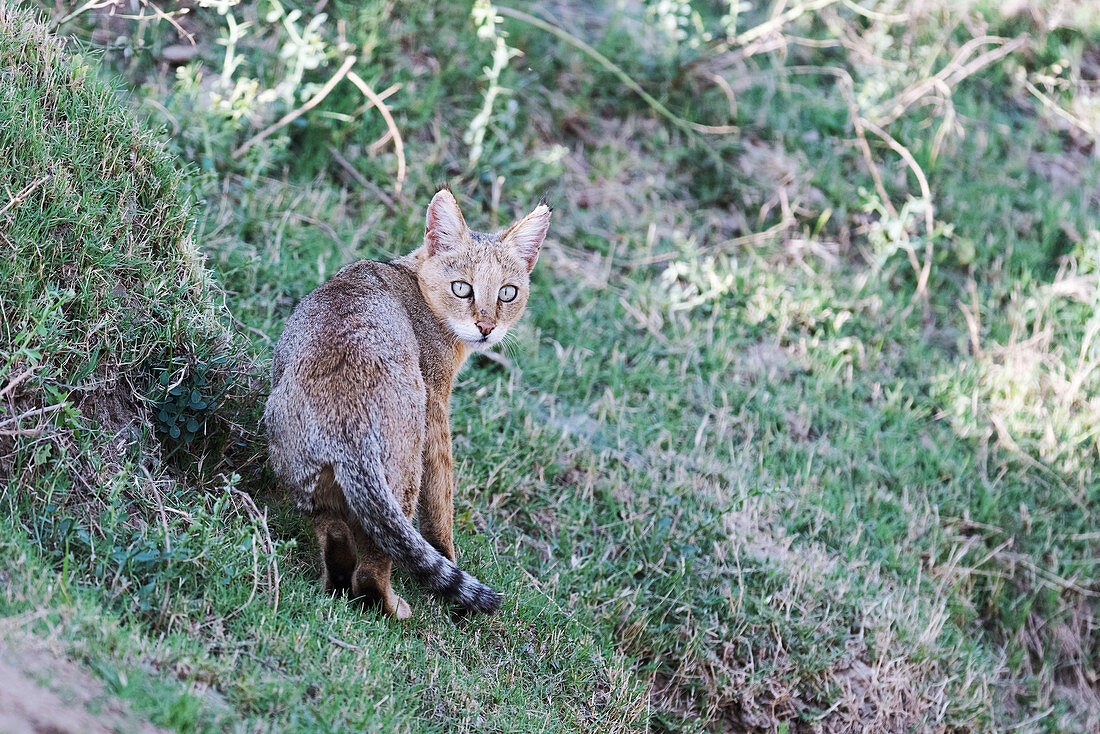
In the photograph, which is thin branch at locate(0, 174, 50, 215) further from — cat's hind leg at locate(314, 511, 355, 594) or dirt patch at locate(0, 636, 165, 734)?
dirt patch at locate(0, 636, 165, 734)

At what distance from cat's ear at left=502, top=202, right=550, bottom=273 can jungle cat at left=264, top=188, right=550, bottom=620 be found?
416 mm

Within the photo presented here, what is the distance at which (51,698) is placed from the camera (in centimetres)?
263

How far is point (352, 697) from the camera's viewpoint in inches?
132

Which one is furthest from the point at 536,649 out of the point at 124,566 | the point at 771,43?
the point at 771,43

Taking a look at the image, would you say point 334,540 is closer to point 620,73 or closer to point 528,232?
point 528,232

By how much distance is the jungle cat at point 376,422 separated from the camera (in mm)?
3676

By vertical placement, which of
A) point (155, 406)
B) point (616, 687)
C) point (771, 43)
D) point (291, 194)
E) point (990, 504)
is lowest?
point (616, 687)

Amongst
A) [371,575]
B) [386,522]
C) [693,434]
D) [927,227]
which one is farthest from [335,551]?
[927,227]

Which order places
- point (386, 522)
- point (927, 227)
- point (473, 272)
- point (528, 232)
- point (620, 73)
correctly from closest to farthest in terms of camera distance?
1. point (386, 522)
2. point (473, 272)
3. point (528, 232)
4. point (927, 227)
5. point (620, 73)

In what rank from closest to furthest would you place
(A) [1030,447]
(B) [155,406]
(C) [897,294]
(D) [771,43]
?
1. (B) [155,406]
2. (A) [1030,447]
3. (C) [897,294]
4. (D) [771,43]

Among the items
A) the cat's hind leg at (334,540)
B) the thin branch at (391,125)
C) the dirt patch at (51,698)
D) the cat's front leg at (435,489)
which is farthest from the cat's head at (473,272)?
the dirt patch at (51,698)

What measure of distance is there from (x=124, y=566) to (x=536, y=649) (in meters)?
1.81

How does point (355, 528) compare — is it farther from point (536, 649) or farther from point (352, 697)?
point (536, 649)

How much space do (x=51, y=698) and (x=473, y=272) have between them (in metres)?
2.71
